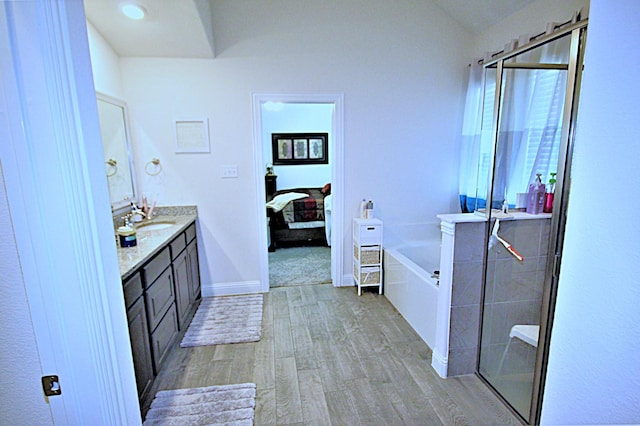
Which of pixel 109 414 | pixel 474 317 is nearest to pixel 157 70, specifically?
pixel 109 414

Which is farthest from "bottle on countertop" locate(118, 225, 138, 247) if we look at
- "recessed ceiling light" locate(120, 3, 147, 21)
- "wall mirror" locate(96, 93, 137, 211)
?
"recessed ceiling light" locate(120, 3, 147, 21)

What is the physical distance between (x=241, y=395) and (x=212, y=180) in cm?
196

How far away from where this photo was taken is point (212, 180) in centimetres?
318

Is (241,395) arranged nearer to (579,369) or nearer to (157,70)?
(579,369)

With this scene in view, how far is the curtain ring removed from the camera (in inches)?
102

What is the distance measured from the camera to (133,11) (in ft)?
7.36

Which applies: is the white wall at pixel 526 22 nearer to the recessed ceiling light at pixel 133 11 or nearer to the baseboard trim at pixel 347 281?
the baseboard trim at pixel 347 281

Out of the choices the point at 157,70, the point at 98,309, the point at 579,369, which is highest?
the point at 157,70

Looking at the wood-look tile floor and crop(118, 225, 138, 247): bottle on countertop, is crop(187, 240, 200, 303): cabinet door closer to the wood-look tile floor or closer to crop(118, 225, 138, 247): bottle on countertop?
the wood-look tile floor

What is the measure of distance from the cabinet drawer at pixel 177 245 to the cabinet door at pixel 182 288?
0.15 ft

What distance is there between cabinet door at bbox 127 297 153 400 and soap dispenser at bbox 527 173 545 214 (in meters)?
2.24

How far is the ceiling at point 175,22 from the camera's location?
224cm

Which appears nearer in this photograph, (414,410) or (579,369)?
(579,369)

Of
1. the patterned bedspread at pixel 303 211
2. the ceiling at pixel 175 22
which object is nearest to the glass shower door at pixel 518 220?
the ceiling at pixel 175 22
